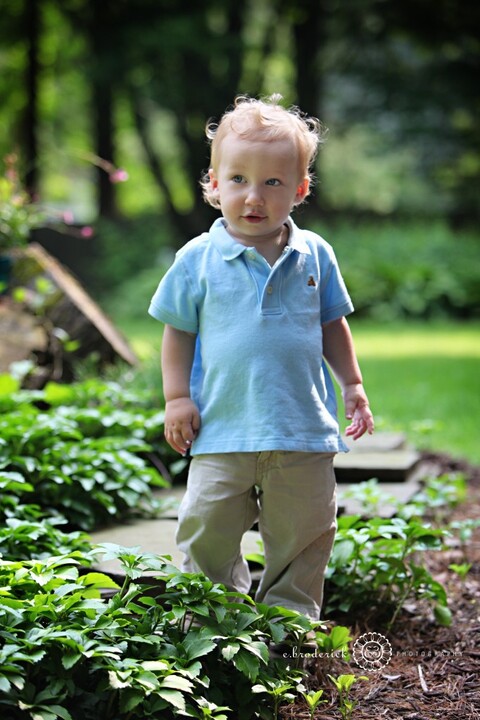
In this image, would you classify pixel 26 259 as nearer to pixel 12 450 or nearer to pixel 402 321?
pixel 12 450

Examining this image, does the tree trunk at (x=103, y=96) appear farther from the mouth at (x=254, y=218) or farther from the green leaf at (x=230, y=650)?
the green leaf at (x=230, y=650)

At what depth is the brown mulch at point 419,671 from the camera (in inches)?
96.6

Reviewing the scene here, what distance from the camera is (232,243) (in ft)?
8.69

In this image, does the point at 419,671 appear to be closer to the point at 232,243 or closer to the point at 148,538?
the point at 148,538

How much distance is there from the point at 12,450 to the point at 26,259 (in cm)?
283

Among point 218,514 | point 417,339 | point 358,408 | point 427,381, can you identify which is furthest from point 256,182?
point 417,339

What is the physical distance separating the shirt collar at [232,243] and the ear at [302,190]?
0.22ft

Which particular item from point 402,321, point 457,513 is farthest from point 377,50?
point 457,513

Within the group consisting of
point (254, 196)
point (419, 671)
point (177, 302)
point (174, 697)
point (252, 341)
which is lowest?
point (419, 671)

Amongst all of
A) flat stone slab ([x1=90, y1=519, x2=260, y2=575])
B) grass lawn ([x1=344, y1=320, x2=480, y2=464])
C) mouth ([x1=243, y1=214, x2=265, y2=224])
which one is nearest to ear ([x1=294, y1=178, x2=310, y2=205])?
mouth ([x1=243, y1=214, x2=265, y2=224])

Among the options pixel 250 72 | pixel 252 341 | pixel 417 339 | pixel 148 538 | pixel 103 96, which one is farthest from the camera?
pixel 250 72

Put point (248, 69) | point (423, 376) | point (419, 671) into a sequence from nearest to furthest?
point (419, 671)
point (423, 376)
point (248, 69)

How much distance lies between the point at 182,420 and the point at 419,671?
0.97 m

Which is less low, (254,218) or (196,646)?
(254,218)
